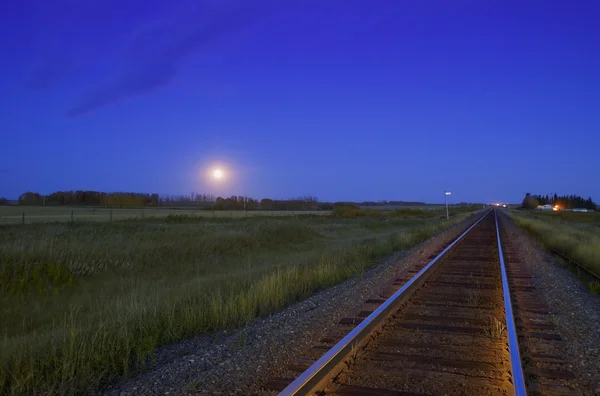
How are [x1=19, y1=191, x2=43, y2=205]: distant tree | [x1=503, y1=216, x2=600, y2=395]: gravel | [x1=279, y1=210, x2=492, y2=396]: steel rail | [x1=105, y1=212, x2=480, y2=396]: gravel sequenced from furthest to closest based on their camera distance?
1. [x1=19, y1=191, x2=43, y2=205]: distant tree
2. [x1=503, y1=216, x2=600, y2=395]: gravel
3. [x1=105, y1=212, x2=480, y2=396]: gravel
4. [x1=279, y1=210, x2=492, y2=396]: steel rail

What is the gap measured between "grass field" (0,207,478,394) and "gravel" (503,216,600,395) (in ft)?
16.4

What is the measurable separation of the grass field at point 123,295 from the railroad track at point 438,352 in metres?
2.26

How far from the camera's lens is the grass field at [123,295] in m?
5.47

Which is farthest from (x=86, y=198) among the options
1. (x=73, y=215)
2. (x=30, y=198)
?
(x=73, y=215)

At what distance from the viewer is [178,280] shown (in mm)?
15477

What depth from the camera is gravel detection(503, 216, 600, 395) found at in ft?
17.1

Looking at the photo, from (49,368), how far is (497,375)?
524cm

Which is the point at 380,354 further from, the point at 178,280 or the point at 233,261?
the point at 233,261

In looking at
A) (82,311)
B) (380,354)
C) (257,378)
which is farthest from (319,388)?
(82,311)

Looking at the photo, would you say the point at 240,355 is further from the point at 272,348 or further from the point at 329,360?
the point at 329,360

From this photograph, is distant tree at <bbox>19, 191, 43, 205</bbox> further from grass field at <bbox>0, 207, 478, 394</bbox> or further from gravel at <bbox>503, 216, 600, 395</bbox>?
gravel at <bbox>503, 216, 600, 395</bbox>

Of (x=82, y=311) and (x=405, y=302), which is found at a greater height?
(x=405, y=302)

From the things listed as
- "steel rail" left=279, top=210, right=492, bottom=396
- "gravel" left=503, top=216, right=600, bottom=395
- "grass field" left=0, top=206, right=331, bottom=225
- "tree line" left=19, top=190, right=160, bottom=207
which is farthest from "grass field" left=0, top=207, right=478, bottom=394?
"tree line" left=19, top=190, right=160, bottom=207

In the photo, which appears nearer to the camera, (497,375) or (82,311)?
(497,375)
